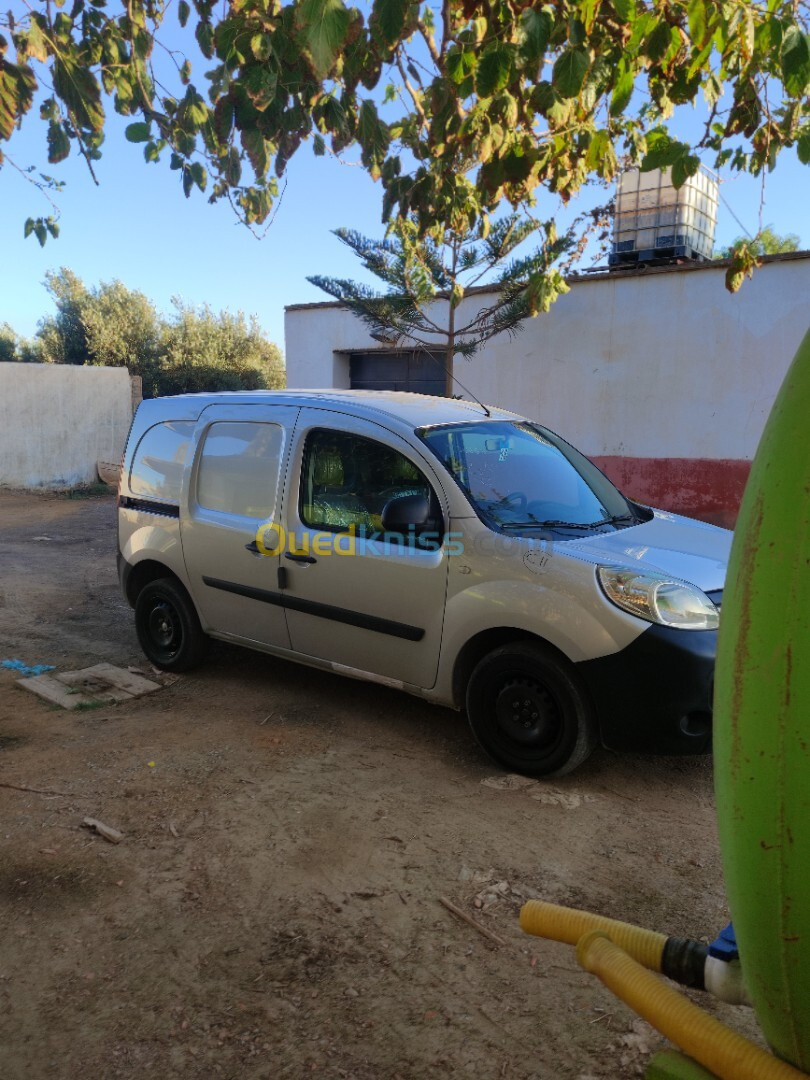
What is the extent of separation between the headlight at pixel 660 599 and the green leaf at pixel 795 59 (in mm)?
1886

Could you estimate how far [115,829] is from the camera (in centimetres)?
318

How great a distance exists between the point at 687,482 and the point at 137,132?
8.54 m

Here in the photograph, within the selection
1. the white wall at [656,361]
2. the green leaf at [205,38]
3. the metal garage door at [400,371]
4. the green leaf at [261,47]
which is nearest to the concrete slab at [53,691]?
the green leaf at [261,47]

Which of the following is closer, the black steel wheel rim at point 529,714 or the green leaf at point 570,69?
the green leaf at point 570,69

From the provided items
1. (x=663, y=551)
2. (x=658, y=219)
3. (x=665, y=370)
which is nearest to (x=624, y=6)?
(x=663, y=551)

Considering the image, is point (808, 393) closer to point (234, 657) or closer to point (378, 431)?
point (378, 431)

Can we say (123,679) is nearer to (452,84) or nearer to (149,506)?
(149,506)

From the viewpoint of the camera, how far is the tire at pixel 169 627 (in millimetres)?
4926

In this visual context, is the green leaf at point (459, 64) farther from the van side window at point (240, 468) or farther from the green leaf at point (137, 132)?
the van side window at point (240, 468)

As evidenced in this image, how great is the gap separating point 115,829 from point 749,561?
2.94 m

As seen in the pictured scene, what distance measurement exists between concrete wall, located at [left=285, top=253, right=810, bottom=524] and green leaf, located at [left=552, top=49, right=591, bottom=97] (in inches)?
287

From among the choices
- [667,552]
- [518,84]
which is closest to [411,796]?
[667,552]

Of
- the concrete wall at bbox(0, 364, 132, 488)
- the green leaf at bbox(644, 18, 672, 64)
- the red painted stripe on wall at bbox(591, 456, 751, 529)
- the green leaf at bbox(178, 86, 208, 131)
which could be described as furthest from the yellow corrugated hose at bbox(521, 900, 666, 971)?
the concrete wall at bbox(0, 364, 132, 488)

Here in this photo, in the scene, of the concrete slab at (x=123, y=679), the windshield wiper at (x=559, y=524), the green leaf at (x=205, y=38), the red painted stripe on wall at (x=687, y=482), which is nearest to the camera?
the windshield wiper at (x=559, y=524)
